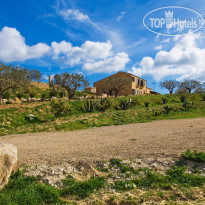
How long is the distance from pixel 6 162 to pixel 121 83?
4784 centimetres

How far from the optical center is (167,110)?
22.2m

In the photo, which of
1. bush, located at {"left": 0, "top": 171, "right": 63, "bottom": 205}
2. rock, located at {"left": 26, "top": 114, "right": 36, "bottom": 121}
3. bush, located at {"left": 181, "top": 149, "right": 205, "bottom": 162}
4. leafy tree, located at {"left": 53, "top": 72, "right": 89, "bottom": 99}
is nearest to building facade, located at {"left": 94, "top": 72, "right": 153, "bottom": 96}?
leafy tree, located at {"left": 53, "top": 72, "right": 89, "bottom": 99}

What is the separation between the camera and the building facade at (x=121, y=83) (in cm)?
5212

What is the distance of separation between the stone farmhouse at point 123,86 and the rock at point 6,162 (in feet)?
148

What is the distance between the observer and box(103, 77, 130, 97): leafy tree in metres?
51.9

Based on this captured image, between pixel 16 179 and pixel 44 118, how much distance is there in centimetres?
1355

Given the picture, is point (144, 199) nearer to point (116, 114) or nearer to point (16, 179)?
point (16, 179)

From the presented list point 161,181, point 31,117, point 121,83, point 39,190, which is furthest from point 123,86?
point 39,190

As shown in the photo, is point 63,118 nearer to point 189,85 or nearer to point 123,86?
point 123,86

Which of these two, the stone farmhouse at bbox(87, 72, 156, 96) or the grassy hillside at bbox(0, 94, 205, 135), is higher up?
the stone farmhouse at bbox(87, 72, 156, 96)

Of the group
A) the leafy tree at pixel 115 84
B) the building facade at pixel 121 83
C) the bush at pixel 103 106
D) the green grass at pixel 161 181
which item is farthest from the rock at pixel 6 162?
the leafy tree at pixel 115 84

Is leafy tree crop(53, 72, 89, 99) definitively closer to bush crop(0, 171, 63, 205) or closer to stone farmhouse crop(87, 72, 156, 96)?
stone farmhouse crop(87, 72, 156, 96)

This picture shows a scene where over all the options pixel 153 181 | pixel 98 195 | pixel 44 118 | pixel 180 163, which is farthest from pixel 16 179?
pixel 44 118

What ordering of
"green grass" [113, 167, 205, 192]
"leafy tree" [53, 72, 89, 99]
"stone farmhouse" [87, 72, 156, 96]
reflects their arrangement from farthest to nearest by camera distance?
"stone farmhouse" [87, 72, 156, 96] < "leafy tree" [53, 72, 89, 99] < "green grass" [113, 167, 205, 192]
